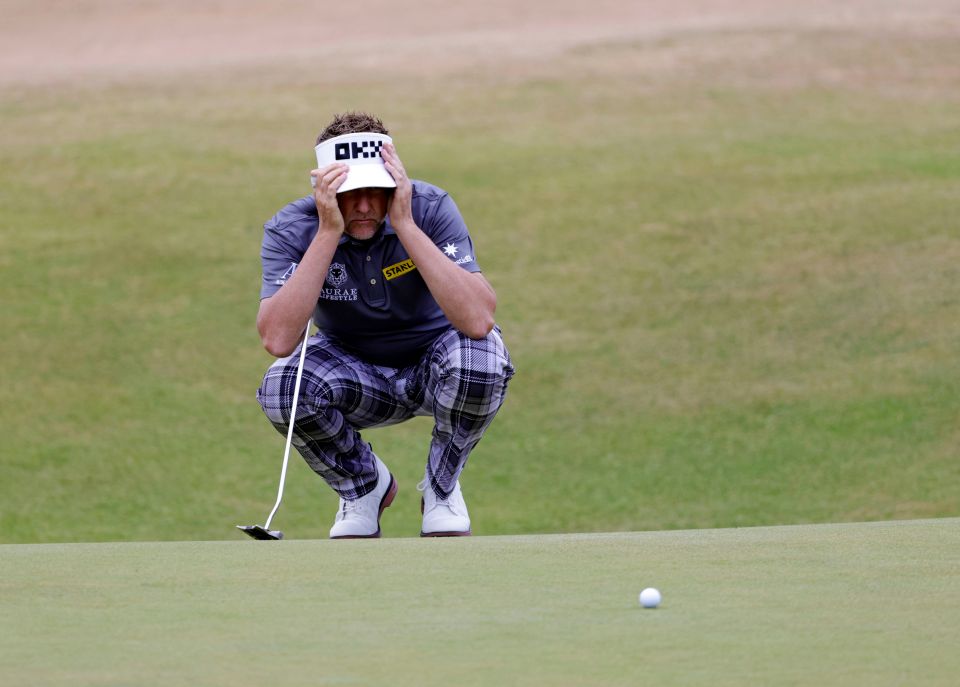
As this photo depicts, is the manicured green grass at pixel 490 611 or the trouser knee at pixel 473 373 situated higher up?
the trouser knee at pixel 473 373

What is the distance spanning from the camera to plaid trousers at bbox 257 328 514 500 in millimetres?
3857

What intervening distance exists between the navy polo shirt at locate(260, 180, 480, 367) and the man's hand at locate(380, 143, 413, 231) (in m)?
0.12

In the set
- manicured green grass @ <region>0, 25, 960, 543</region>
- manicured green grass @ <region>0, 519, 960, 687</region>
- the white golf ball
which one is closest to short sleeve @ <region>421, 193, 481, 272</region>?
manicured green grass @ <region>0, 519, 960, 687</region>

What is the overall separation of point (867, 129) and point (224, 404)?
618 centimetres

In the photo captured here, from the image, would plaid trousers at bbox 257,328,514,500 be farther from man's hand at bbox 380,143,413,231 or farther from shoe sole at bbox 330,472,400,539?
man's hand at bbox 380,143,413,231

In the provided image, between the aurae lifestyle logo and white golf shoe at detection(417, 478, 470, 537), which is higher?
the aurae lifestyle logo

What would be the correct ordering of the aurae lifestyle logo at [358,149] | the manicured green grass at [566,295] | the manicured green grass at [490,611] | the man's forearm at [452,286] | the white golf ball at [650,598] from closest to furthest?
the manicured green grass at [490,611] < the white golf ball at [650,598] < the man's forearm at [452,286] < the aurae lifestyle logo at [358,149] < the manicured green grass at [566,295]

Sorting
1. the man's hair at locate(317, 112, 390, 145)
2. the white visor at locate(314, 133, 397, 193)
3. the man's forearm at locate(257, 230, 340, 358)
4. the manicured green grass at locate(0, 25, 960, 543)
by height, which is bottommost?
the man's forearm at locate(257, 230, 340, 358)

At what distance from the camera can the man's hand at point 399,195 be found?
3857 millimetres

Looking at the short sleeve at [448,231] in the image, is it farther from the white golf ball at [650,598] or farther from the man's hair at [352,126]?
the white golf ball at [650,598]

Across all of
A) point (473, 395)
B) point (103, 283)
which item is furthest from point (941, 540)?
point (103, 283)

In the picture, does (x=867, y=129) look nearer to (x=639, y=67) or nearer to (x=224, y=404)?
(x=639, y=67)

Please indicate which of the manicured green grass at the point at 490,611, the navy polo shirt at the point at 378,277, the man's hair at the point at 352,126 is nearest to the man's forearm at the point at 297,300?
the navy polo shirt at the point at 378,277

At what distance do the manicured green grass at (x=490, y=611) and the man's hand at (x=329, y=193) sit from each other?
101 centimetres
